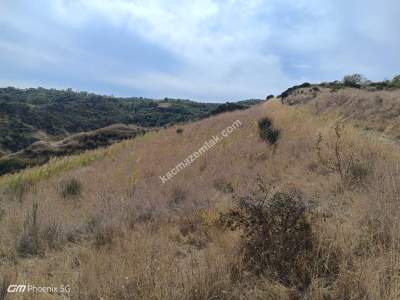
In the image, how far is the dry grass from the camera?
9.27 feet

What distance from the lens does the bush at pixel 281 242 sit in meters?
3.05

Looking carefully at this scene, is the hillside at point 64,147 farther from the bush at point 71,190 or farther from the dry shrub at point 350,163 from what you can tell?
the dry shrub at point 350,163

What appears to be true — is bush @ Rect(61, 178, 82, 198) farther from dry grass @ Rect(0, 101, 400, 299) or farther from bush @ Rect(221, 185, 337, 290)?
bush @ Rect(221, 185, 337, 290)

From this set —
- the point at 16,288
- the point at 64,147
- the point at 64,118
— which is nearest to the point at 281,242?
the point at 16,288

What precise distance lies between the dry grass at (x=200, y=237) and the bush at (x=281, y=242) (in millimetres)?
89

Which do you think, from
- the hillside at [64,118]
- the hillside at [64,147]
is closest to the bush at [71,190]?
the hillside at [64,147]

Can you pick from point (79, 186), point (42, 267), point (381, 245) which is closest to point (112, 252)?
point (42, 267)

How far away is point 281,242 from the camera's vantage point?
3.30m

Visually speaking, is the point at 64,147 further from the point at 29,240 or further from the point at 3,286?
the point at 3,286

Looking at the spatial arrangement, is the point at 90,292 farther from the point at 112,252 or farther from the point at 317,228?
the point at 317,228

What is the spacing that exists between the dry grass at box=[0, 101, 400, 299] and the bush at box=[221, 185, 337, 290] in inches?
3.5

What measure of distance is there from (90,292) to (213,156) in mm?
7694

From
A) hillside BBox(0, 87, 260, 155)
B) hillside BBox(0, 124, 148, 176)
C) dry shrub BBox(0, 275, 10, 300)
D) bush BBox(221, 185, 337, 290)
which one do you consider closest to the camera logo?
dry shrub BBox(0, 275, 10, 300)

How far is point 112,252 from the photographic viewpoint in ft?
12.3
